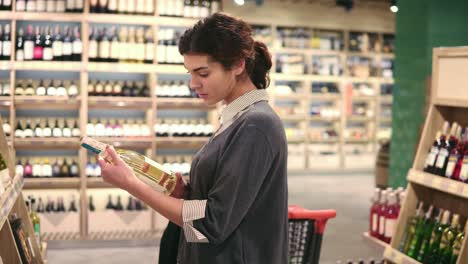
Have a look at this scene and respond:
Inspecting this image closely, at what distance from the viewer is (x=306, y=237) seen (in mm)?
3029

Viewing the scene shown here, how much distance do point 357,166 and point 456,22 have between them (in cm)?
654

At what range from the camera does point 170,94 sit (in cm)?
662

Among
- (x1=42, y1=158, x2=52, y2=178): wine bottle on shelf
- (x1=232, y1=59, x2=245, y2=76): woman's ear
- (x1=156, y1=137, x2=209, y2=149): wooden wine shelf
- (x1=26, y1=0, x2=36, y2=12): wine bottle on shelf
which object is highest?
(x1=26, y1=0, x2=36, y2=12): wine bottle on shelf

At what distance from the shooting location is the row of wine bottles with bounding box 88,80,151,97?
6.48 m

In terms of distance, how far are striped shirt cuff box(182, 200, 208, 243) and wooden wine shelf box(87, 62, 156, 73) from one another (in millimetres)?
4794

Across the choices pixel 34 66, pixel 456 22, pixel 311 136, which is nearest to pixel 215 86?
pixel 34 66

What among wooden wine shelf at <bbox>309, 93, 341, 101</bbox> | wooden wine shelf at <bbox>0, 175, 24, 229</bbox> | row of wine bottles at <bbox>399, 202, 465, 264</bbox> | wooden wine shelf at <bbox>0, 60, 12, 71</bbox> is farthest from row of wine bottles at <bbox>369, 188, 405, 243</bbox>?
wooden wine shelf at <bbox>309, 93, 341, 101</bbox>

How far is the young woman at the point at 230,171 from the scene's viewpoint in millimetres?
1684

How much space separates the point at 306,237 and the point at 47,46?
413 cm

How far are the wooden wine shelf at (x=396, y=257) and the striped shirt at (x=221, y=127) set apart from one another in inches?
Result: 81.4

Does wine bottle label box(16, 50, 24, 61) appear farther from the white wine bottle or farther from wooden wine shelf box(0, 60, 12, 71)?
the white wine bottle

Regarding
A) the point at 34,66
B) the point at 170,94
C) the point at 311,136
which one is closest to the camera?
the point at 34,66

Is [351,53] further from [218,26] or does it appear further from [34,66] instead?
[218,26]

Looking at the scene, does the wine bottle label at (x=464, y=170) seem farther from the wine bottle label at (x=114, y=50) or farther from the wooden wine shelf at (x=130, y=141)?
the wine bottle label at (x=114, y=50)
